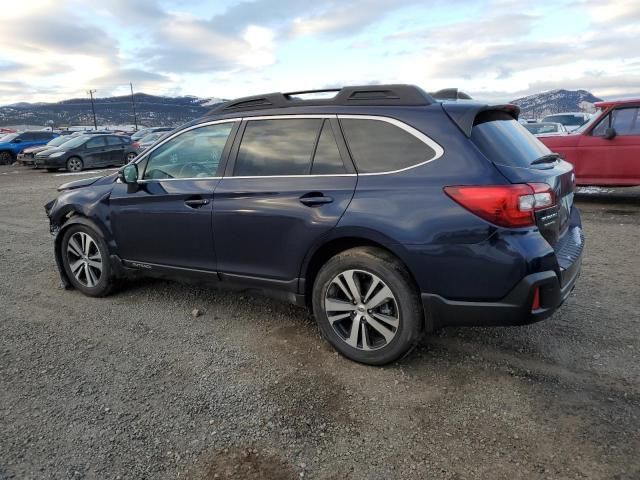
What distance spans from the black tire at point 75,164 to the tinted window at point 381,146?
1956cm

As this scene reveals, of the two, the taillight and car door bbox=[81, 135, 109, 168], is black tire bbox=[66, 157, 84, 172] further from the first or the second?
the taillight

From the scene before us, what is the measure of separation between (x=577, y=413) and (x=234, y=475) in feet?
6.11

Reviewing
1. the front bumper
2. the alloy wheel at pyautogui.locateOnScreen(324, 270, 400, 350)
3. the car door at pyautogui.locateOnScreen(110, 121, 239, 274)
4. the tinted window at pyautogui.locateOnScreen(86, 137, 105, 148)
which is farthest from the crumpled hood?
the tinted window at pyautogui.locateOnScreen(86, 137, 105, 148)

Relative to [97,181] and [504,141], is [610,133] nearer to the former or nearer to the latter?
[504,141]

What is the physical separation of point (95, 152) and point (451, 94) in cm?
2009

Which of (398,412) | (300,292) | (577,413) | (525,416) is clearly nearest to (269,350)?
(300,292)

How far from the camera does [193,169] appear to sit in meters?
4.06

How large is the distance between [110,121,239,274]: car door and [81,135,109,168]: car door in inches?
706

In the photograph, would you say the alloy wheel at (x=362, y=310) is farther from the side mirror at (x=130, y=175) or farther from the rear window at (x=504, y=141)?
the side mirror at (x=130, y=175)

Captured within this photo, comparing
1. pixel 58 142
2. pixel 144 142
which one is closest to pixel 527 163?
pixel 58 142

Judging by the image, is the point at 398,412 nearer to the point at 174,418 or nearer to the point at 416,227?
the point at 416,227

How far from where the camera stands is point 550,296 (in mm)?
2885

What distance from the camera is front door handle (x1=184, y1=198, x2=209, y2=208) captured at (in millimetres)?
3852


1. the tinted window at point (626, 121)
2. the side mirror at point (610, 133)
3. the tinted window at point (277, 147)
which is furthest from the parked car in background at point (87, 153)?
the tinted window at point (277, 147)
